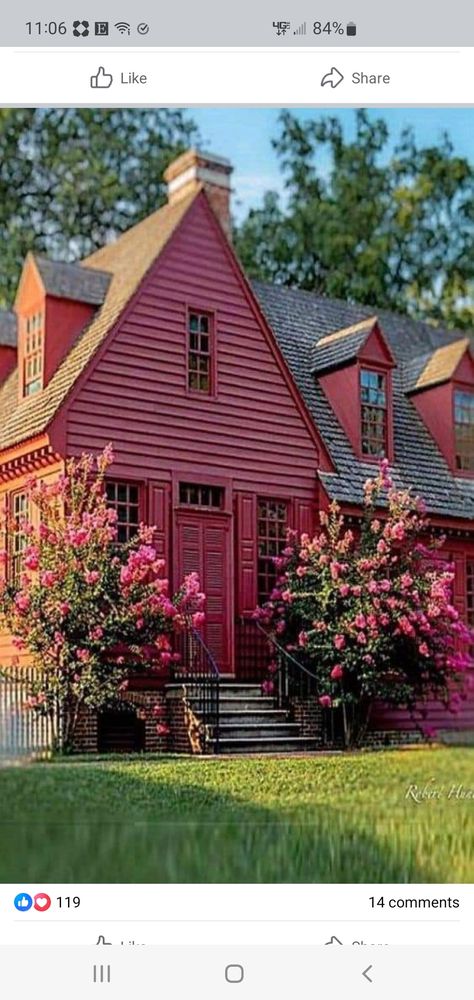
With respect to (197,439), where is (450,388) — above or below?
above

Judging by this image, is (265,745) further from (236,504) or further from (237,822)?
(237,822)

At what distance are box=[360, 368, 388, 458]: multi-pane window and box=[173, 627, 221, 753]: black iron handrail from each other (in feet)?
8.29

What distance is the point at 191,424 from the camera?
32.6 ft

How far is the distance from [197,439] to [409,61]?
15.0 feet

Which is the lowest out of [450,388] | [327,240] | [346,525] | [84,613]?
[84,613]

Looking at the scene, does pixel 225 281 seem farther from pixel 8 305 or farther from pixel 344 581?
pixel 344 581

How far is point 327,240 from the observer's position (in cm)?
970

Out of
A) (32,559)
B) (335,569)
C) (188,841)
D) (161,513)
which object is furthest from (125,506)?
(188,841)

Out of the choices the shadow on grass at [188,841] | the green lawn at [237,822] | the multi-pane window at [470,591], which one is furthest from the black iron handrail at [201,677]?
the multi-pane window at [470,591]

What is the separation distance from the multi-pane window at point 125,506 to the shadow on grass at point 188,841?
2922 mm
